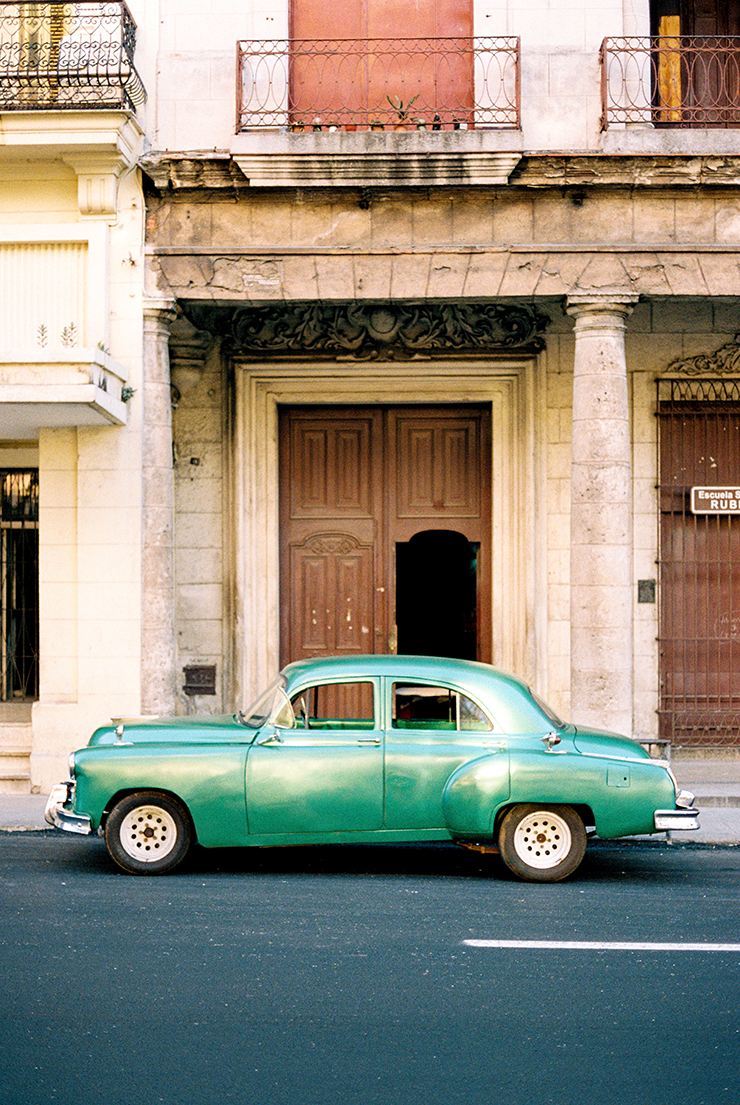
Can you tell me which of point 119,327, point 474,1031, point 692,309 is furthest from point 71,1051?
point 692,309

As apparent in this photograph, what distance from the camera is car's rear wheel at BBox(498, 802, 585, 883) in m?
7.68

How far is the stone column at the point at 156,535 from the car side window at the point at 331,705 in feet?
12.3

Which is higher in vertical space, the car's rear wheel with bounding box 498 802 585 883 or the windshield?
the windshield

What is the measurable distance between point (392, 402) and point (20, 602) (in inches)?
192

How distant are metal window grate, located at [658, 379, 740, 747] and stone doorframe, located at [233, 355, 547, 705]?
146 cm

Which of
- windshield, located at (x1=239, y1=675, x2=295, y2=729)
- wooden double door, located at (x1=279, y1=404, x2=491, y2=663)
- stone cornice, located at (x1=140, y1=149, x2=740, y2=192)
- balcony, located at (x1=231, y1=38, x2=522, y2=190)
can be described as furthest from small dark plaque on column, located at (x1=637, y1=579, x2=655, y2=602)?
windshield, located at (x1=239, y1=675, x2=295, y2=729)

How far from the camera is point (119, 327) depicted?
37.6ft

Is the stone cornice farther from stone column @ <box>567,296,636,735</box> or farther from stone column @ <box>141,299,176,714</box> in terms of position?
stone column @ <box>141,299,176,714</box>

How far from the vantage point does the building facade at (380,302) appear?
36.5 ft

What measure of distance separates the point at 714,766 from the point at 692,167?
6.34m

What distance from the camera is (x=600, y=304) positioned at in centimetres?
1128

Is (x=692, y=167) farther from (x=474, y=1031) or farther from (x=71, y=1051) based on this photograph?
(x=71, y=1051)

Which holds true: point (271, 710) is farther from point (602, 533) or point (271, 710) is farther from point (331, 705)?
point (602, 533)

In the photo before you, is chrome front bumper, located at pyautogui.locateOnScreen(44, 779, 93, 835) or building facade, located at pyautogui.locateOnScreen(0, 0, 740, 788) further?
building facade, located at pyautogui.locateOnScreen(0, 0, 740, 788)
